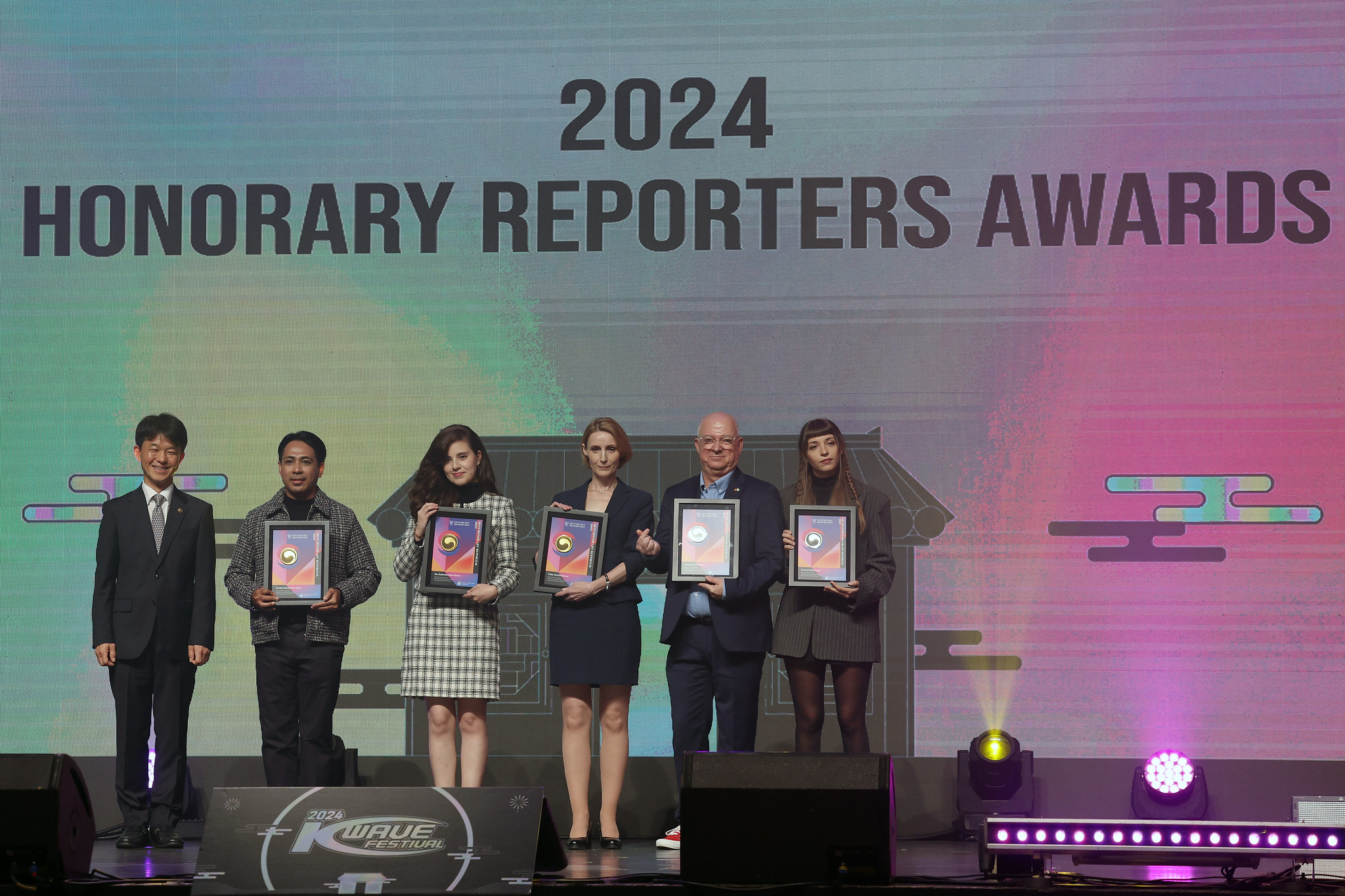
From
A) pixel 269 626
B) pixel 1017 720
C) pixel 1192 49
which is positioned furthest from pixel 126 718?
pixel 1192 49

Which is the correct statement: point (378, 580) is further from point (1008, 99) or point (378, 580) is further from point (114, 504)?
point (1008, 99)

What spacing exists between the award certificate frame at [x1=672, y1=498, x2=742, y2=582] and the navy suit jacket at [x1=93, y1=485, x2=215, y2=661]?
186cm

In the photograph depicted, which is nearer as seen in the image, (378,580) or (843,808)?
(843,808)

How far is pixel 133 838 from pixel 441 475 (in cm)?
177

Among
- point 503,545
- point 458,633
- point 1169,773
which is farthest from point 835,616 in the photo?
point 1169,773

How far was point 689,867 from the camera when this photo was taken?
370 cm

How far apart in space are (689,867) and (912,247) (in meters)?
3.29

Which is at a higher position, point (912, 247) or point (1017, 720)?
point (912, 247)

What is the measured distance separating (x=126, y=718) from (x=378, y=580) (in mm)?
1105

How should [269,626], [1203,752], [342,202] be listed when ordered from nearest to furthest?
[269,626] → [1203,752] → [342,202]

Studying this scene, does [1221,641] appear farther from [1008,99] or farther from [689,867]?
[689,867]

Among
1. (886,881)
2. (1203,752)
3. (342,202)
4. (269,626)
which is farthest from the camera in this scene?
(342,202)

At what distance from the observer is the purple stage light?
5.63 m

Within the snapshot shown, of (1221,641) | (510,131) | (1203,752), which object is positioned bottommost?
(1203,752)
